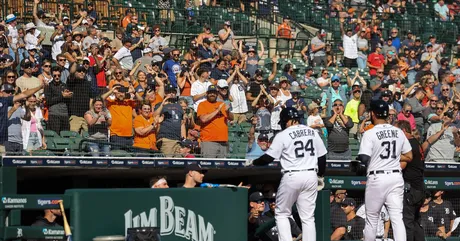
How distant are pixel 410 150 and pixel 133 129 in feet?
Answer: 14.4

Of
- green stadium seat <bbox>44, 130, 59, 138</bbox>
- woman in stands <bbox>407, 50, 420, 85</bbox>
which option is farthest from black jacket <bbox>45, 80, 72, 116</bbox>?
woman in stands <bbox>407, 50, 420, 85</bbox>

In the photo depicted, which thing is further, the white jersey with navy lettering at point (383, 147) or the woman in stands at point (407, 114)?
the woman in stands at point (407, 114)

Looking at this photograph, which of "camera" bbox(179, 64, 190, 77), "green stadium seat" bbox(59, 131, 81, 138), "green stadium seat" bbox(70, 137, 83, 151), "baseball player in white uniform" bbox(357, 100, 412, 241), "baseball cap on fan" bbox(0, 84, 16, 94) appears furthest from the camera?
"camera" bbox(179, 64, 190, 77)

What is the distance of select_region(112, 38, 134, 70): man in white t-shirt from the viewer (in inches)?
668

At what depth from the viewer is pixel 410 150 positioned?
10.7m

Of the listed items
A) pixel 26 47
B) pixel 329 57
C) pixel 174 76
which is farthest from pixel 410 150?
pixel 329 57

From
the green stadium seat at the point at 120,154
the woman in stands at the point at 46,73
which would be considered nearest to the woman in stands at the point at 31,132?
the green stadium seat at the point at 120,154

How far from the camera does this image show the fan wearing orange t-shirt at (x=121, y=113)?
1342cm

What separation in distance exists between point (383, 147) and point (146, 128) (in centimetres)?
410

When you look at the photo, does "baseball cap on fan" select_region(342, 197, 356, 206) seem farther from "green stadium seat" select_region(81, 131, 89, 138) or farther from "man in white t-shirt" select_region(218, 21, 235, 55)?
"man in white t-shirt" select_region(218, 21, 235, 55)

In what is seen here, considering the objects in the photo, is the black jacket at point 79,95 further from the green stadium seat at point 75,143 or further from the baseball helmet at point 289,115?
the baseball helmet at point 289,115

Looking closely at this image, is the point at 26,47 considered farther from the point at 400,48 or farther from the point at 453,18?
the point at 453,18

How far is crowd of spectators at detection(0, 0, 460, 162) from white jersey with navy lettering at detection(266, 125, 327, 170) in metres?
2.98

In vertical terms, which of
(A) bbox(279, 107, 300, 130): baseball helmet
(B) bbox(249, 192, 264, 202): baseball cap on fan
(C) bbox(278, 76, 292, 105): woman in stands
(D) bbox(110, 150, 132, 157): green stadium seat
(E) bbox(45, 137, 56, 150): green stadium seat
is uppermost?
(A) bbox(279, 107, 300, 130): baseball helmet
